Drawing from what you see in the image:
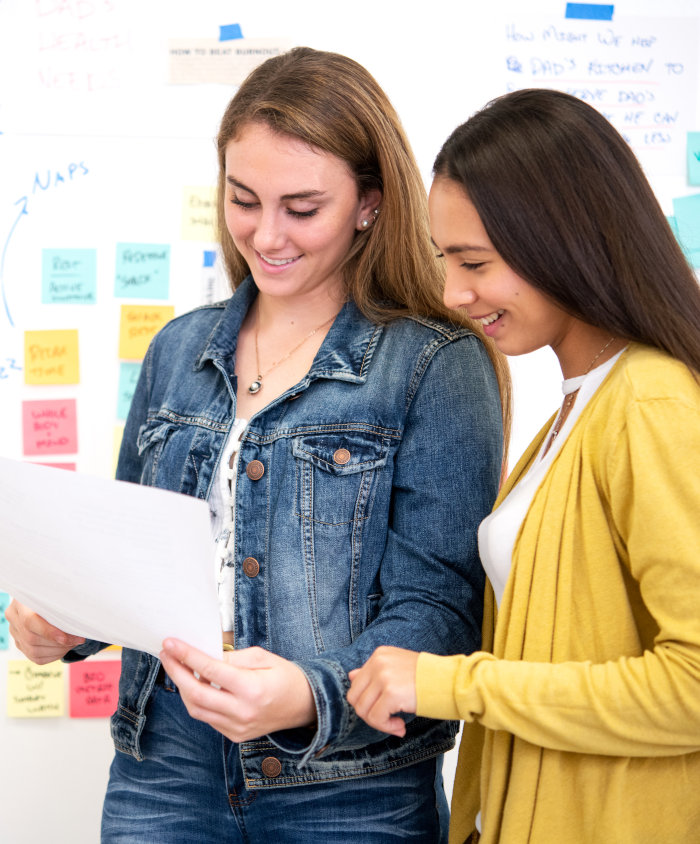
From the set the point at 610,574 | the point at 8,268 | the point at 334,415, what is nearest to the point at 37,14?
the point at 8,268

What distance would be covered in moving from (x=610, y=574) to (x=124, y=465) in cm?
75

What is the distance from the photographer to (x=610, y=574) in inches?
32.4

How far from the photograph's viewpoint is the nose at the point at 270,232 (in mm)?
1073

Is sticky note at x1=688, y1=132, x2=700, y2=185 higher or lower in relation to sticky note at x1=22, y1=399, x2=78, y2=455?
higher

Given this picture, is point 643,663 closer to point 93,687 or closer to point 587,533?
point 587,533

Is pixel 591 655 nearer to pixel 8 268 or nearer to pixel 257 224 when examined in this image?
pixel 257 224

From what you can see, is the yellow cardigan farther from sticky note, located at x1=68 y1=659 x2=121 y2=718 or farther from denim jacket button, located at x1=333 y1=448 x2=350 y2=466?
sticky note, located at x1=68 y1=659 x2=121 y2=718

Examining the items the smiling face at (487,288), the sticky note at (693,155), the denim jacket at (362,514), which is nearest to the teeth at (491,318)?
the smiling face at (487,288)

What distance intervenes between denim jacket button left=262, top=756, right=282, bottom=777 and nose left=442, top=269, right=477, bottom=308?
0.54 metres

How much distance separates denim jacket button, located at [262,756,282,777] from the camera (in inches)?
40.0

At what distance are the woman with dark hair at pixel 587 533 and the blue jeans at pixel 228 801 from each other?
0.54 feet

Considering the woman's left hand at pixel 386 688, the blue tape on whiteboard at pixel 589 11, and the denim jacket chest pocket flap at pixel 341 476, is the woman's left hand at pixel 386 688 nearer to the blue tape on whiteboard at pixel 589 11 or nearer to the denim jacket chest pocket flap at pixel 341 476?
the denim jacket chest pocket flap at pixel 341 476

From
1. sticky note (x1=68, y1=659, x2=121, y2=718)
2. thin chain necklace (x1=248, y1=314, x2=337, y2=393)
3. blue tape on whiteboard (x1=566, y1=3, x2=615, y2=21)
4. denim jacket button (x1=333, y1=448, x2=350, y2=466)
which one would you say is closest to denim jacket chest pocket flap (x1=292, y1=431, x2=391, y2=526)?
denim jacket button (x1=333, y1=448, x2=350, y2=466)

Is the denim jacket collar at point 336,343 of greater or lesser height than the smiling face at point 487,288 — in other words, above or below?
below
